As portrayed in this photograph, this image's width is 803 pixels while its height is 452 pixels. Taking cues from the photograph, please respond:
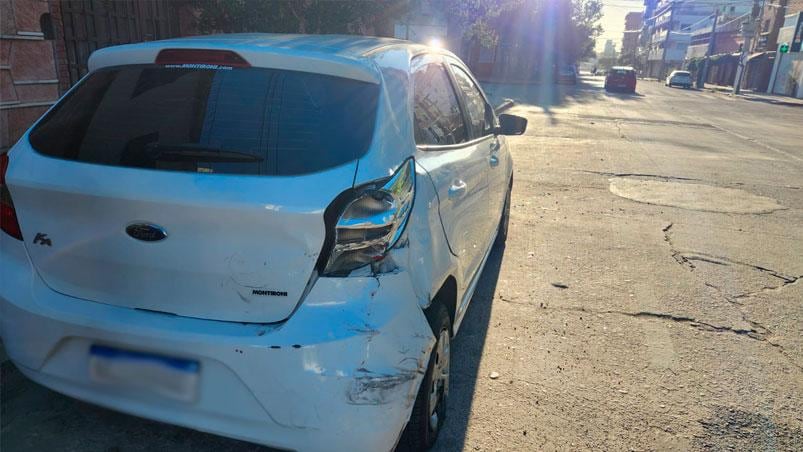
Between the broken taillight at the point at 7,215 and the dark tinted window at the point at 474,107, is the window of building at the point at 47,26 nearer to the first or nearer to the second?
the broken taillight at the point at 7,215

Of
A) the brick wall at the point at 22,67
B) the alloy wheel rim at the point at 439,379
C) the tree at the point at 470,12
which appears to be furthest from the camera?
the tree at the point at 470,12

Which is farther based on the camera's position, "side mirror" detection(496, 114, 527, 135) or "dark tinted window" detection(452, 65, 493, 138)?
"side mirror" detection(496, 114, 527, 135)

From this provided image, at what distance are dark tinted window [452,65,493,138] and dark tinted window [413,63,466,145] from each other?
9.9 inches

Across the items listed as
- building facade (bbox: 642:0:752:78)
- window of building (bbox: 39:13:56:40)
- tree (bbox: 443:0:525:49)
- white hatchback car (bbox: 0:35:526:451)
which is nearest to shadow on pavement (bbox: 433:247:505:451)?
white hatchback car (bbox: 0:35:526:451)

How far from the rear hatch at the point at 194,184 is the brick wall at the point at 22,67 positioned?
165 inches

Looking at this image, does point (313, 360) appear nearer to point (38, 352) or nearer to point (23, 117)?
point (38, 352)

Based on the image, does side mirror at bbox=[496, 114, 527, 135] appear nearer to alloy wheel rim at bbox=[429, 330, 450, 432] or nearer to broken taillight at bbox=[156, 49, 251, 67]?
alloy wheel rim at bbox=[429, 330, 450, 432]

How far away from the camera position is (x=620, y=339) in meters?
3.67

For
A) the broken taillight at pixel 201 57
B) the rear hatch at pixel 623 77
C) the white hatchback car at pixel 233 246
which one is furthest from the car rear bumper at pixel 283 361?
the rear hatch at pixel 623 77

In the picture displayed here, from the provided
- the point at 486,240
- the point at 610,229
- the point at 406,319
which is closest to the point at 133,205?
the point at 406,319

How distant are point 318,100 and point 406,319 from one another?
0.89 metres

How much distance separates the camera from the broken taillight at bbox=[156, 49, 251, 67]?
2.16 meters

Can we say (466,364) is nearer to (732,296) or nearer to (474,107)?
(474,107)

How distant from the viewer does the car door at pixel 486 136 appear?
3.54 m
